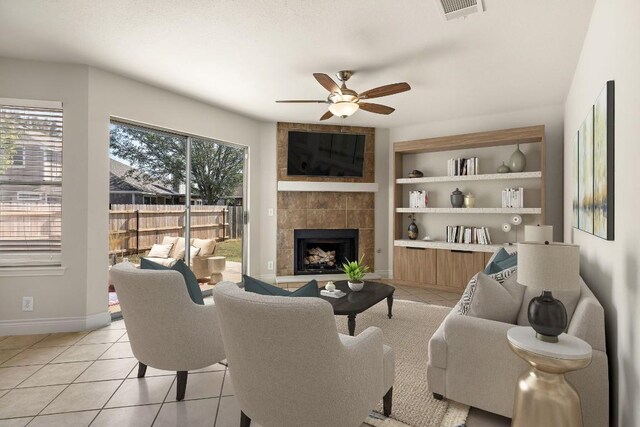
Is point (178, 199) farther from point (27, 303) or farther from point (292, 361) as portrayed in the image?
point (292, 361)

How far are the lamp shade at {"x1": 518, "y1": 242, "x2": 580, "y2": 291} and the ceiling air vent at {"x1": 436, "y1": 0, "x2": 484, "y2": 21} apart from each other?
1.72 meters

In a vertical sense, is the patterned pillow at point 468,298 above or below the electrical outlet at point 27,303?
above

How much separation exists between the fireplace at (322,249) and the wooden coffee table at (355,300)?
1.95 m

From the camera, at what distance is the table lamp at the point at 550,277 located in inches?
58.9

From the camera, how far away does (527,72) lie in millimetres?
3418

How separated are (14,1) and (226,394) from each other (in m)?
3.10

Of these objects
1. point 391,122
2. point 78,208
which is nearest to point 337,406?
point 78,208

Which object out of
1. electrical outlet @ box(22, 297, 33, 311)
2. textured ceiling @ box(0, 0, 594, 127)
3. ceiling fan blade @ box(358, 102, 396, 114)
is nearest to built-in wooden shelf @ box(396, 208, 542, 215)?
textured ceiling @ box(0, 0, 594, 127)

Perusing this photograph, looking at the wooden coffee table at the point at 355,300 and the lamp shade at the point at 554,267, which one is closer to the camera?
the lamp shade at the point at 554,267

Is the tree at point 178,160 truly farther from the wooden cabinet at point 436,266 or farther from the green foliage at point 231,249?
the wooden cabinet at point 436,266

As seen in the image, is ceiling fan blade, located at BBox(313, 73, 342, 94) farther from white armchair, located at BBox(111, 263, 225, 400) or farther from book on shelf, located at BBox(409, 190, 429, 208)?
book on shelf, located at BBox(409, 190, 429, 208)

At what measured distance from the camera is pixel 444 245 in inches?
199

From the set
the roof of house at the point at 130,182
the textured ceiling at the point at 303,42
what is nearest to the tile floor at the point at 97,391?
the roof of house at the point at 130,182

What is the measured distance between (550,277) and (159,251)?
13.3ft
